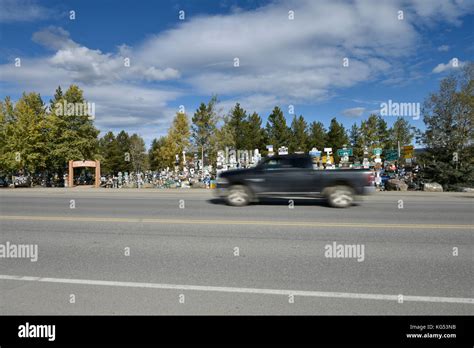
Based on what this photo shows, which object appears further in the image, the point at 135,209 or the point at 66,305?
the point at 135,209

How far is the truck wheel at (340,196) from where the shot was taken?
438 inches

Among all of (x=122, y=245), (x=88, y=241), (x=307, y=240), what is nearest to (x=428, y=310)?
(x=307, y=240)

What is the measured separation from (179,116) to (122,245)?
42.7 m

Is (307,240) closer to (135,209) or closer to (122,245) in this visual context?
(122,245)

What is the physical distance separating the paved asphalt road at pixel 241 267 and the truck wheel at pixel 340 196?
212 centimetres

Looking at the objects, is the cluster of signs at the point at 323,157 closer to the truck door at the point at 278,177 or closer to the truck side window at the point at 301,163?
the truck side window at the point at 301,163

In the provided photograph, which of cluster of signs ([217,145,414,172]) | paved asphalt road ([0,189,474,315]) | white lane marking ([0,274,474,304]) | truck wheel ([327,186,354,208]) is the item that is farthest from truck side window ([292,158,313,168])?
white lane marking ([0,274,474,304])

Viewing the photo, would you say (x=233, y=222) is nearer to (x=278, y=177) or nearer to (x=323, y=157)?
(x=278, y=177)

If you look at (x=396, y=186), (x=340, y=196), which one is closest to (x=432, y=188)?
(x=396, y=186)

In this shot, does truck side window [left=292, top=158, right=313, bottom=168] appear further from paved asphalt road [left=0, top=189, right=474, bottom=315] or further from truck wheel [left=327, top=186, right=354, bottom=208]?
paved asphalt road [left=0, top=189, right=474, bottom=315]

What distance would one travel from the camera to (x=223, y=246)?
6094mm

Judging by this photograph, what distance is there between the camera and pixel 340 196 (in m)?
11.2

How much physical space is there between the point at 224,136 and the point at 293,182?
29.4m
